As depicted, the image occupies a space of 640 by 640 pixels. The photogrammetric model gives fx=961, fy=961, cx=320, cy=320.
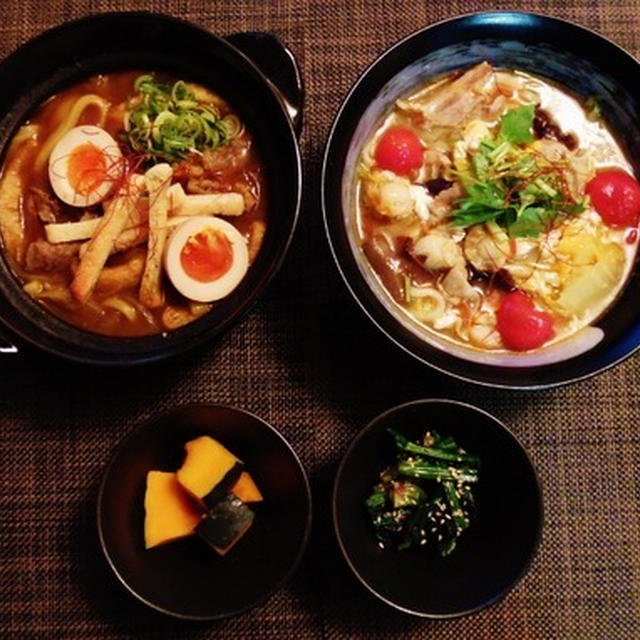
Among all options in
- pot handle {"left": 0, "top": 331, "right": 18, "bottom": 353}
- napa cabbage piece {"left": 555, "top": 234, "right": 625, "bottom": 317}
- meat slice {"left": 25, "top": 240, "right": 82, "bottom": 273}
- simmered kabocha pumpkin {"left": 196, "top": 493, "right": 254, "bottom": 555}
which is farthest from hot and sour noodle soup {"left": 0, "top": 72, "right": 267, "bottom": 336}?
napa cabbage piece {"left": 555, "top": 234, "right": 625, "bottom": 317}

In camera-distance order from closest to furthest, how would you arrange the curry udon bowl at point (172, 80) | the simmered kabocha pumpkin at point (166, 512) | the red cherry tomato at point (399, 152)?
the curry udon bowl at point (172, 80)
the simmered kabocha pumpkin at point (166, 512)
the red cherry tomato at point (399, 152)

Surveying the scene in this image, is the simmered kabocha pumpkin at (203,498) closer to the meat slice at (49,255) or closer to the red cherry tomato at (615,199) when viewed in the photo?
the meat slice at (49,255)

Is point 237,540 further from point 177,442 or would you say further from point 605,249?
point 605,249

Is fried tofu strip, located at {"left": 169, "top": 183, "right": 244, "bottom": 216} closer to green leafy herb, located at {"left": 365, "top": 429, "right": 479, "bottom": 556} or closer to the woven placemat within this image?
the woven placemat

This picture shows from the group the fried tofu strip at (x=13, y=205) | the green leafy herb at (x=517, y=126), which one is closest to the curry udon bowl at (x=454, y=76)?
the green leafy herb at (x=517, y=126)

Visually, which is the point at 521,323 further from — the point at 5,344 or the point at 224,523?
the point at 5,344

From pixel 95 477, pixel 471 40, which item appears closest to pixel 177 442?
pixel 95 477

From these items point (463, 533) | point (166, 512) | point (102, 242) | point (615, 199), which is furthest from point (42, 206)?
point (615, 199)
